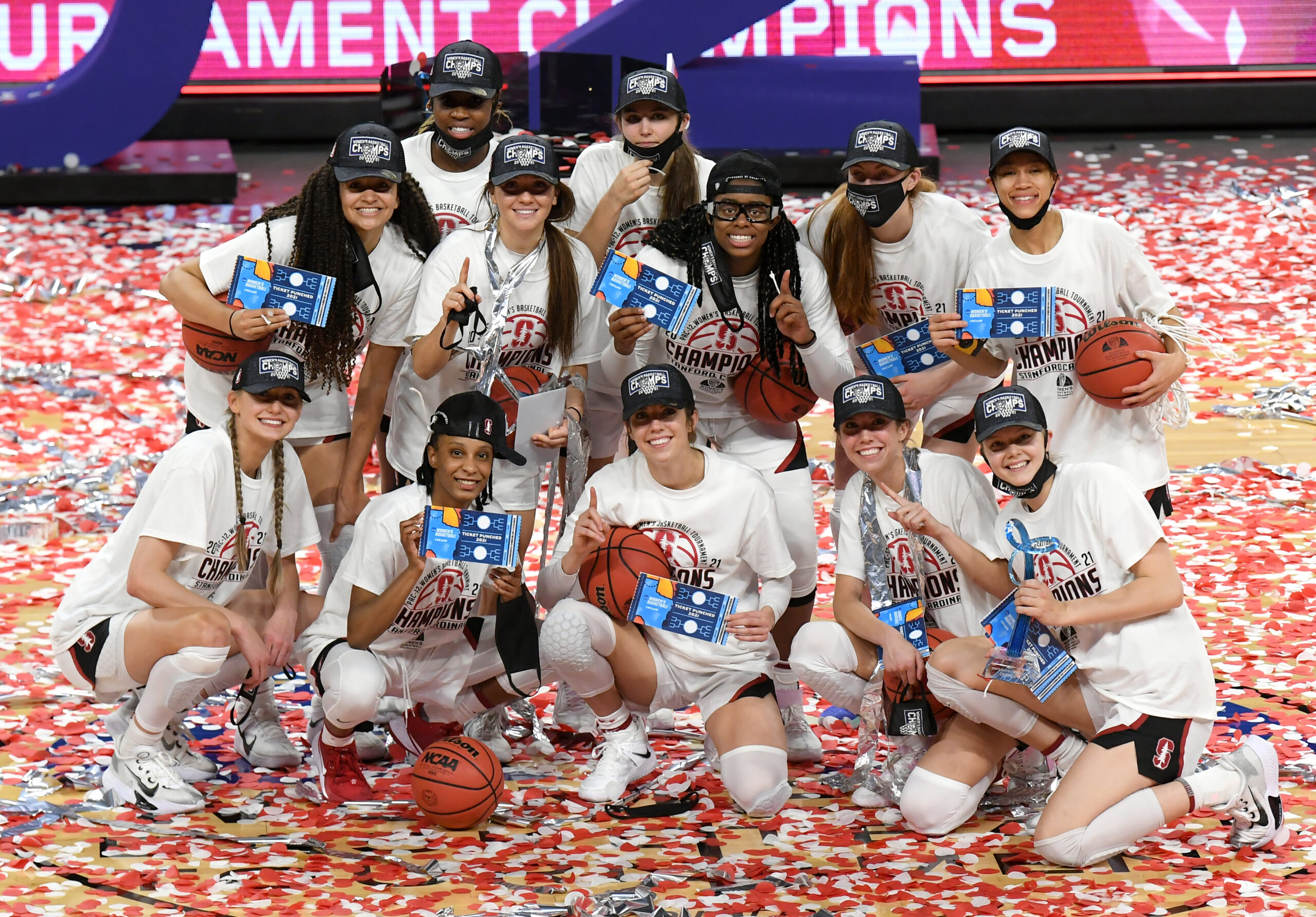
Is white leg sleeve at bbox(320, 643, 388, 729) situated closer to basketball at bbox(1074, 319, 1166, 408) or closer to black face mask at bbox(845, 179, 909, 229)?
black face mask at bbox(845, 179, 909, 229)

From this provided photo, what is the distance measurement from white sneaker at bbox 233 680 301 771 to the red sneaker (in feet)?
0.79

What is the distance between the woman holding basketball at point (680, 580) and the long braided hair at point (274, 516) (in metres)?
0.92

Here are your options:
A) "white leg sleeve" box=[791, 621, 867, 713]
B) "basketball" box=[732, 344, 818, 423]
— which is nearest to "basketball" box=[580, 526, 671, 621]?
"white leg sleeve" box=[791, 621, 867, 713]

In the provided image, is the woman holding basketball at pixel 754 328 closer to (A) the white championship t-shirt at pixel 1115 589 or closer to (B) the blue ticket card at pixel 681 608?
(B) the blue ticket card at pixel 681 608

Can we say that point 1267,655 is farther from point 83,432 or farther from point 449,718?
point 83,432

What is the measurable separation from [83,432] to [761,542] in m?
5.18

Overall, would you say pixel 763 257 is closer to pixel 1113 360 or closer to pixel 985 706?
pixel 1113 360

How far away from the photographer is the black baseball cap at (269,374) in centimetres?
499

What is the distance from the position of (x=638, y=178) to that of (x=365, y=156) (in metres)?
0.96

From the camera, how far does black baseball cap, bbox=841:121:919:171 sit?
5410 mm

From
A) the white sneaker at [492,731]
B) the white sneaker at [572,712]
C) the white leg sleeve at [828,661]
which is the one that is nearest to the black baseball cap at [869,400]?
the white leg sleeve at [828,661]

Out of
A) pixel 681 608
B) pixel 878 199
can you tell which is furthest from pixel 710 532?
pixel 878 199

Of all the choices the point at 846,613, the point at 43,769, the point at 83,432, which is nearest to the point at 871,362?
the point at 846,613

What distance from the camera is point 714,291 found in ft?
18.0
